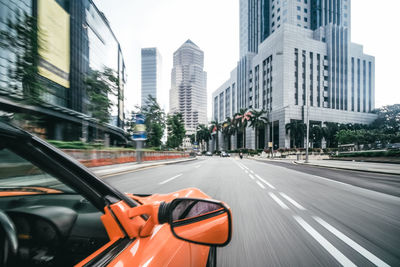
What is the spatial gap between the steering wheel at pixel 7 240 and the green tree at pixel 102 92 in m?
15.5

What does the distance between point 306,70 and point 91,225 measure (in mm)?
68657

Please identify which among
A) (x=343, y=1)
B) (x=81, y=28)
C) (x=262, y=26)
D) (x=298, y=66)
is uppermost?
(x=343, y=1)

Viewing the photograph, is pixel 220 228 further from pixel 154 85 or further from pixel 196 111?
pixel 196 111

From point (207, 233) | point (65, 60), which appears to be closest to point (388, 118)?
point (207, 233)

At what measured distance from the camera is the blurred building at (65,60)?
579 cm

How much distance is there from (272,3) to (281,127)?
5533 cm

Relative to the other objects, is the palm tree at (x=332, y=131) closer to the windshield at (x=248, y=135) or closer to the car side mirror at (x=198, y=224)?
the windshield at (x=248, y=135)

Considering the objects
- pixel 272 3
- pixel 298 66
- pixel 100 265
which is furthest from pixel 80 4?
pixel 272 3

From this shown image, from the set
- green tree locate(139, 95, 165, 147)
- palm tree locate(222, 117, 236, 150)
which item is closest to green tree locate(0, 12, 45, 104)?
green tree locate(139, 95, 165, 147)

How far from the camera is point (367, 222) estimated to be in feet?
10.4

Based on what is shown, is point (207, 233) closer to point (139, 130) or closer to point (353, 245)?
point (353, 245)

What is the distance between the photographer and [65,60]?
1711 centimetres

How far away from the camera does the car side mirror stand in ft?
2.91

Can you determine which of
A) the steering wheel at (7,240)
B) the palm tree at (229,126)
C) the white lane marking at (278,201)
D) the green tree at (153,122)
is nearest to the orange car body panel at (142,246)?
the steering wheel at (7,240)
